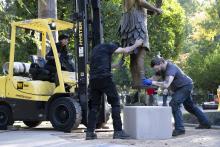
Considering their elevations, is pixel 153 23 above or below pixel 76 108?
above

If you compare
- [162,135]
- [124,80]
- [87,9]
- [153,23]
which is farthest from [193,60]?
[162,135]

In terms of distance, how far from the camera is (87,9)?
1241 cm

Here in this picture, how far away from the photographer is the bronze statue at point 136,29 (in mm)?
10398

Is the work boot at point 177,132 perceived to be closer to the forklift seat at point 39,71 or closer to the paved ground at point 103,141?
the paved ground at point 103,141

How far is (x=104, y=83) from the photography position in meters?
9.88

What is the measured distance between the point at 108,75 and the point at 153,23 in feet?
67.8

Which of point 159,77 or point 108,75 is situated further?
point 159,77

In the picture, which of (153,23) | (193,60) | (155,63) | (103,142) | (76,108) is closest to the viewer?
(103,142)

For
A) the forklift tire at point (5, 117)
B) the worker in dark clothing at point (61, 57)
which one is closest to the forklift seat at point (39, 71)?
the worker in dark clothing at point (61, 57)

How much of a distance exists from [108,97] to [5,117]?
4.22 metres

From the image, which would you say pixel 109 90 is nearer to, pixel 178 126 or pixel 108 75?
pixel 108 75

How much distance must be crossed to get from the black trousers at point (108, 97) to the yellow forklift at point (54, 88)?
1.62m

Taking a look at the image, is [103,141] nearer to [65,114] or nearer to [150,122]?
[150,122]

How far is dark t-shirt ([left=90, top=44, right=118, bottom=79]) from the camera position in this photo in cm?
986
